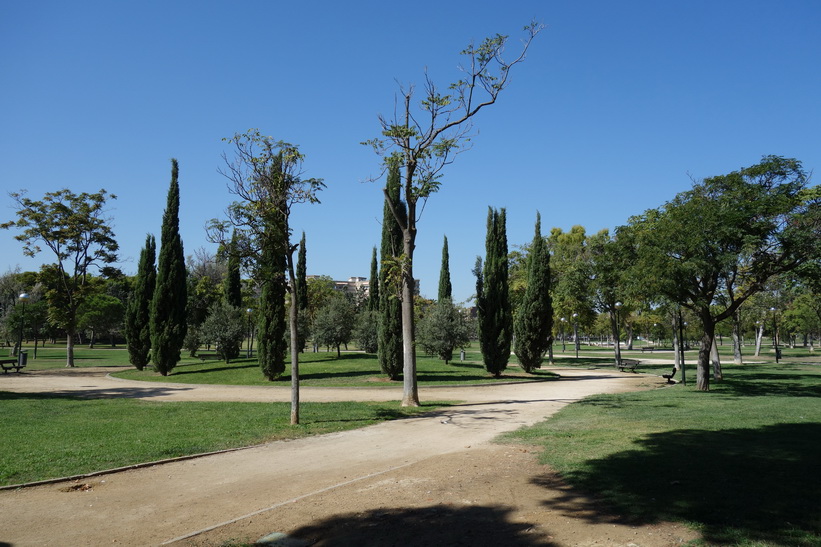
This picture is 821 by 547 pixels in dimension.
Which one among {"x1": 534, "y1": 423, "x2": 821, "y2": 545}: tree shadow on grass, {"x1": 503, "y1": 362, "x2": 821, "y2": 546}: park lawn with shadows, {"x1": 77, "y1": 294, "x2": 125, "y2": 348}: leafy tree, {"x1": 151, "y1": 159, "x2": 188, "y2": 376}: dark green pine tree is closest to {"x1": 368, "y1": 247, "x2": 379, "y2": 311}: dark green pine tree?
{"x1": 151, "y1": 159, "x2": 188, "y2": 376}: dark green pine tree

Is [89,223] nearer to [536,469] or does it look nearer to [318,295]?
[318,295]

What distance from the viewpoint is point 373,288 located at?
50500 millimetres

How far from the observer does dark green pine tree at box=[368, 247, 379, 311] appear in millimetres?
48562

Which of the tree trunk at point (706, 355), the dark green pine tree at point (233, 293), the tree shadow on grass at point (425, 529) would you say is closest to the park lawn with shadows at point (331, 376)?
the dark green pine tree at point (233, 293)

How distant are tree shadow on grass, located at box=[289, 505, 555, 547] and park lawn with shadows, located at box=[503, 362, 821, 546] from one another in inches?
34.2

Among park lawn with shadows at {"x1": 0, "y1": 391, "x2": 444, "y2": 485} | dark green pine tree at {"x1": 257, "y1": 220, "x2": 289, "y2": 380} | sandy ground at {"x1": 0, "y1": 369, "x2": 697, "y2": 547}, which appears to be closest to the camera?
sandy ground at {"x1": 0, "y1": 369, "x2": 697, "y2": 547}

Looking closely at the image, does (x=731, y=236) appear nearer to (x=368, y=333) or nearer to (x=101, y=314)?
(x=368, y=333)

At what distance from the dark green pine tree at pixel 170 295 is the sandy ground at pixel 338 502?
2121 cm

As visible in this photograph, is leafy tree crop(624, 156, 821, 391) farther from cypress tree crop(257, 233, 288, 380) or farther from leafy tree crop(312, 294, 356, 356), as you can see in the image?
leafy tree crop(312, 294, 356, 356)

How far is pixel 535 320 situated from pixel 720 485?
22388 millimetres

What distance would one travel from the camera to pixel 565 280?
35.6 meters

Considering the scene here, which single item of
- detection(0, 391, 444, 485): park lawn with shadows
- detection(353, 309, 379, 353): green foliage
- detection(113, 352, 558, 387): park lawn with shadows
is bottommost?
detection(113, 352, 558, 387): park lawn with shadows

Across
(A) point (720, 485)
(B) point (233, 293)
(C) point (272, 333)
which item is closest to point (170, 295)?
(C) point (272, 333)

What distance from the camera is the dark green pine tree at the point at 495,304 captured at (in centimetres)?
2636
